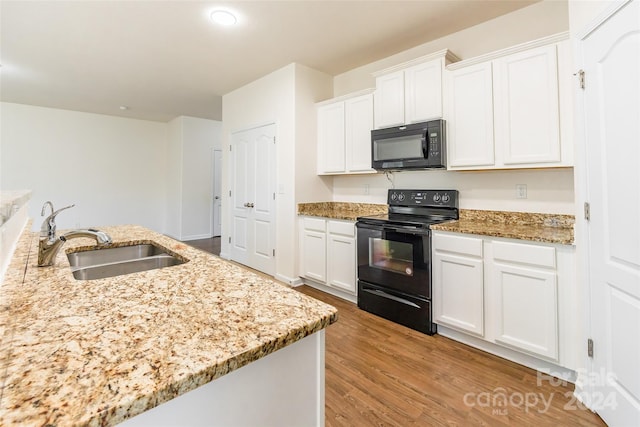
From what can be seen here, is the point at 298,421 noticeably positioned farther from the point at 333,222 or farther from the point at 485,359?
the point at 333,222

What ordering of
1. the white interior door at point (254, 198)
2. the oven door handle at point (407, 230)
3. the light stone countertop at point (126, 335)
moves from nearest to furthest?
the light stone countertop at point (126, 335)
the oven door handle at point (407, 230)
the white interior door at point (254, 198)

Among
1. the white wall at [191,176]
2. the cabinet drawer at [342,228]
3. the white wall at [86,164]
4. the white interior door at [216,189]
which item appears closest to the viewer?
the cabinet drawer at [342,228]

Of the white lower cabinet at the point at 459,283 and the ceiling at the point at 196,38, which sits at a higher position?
the ceiling at the point at 196,38

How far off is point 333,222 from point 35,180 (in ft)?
18.7

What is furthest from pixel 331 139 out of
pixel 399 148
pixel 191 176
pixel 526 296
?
pixel 191 176

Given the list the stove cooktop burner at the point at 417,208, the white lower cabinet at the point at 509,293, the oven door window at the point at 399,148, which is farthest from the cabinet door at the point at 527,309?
the oven door window at the point at 399,148

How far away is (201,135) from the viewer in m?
6.42

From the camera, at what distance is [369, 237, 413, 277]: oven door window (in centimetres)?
252

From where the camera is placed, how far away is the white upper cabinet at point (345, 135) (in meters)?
3.25

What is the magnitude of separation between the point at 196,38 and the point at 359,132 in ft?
6.16

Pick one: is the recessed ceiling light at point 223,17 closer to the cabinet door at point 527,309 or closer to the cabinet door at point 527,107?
the cabinet door at point 527,107

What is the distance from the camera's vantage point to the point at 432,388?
5.87ft

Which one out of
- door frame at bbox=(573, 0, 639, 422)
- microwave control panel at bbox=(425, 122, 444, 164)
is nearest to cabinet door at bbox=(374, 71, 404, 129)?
microwave control panel at bbox=(425, 122, 444, 164)

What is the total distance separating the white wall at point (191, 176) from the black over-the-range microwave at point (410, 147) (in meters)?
4.56
